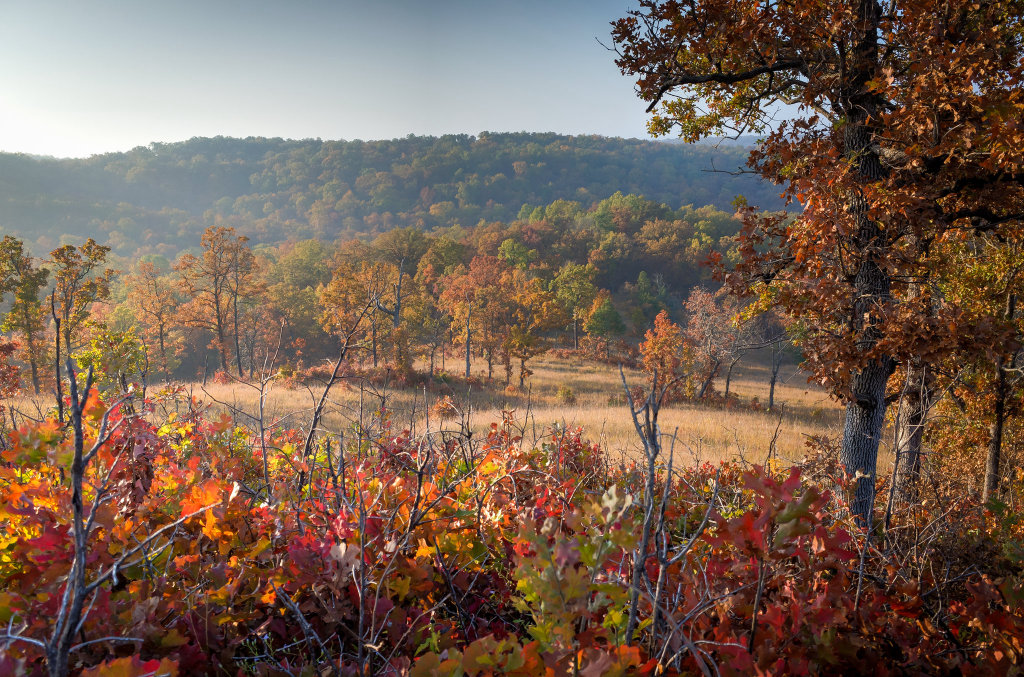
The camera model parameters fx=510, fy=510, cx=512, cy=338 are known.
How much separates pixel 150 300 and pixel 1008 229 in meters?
43.2

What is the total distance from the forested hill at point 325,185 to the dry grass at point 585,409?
91.6 metres

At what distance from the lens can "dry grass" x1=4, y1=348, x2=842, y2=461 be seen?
8.47m

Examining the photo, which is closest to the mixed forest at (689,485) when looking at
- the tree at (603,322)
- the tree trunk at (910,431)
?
the tree trunk at (910,431)

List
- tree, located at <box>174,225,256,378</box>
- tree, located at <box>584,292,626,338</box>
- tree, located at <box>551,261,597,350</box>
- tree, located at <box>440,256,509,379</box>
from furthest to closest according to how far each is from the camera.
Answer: tree, located at <box>551,261,597,350</box>, tree, located at <box>584,292,626,338</box>, tree, located at <box>440,256,509,379</box>, tree, located at <box>174,225,256,378</box>

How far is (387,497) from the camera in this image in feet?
6.57

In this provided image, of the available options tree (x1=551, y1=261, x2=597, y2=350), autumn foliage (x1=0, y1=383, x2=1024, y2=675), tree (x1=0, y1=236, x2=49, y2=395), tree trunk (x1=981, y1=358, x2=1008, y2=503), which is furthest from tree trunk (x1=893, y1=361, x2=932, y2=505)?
tree (x1=551, y1=261, x2=597, y2=350)

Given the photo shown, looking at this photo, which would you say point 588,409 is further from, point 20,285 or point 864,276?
point 20,285

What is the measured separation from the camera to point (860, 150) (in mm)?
5863

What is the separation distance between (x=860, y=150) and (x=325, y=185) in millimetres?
149435

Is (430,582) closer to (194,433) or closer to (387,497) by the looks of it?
(387,497)

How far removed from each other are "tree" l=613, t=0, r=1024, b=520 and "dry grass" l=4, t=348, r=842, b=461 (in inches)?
69.6

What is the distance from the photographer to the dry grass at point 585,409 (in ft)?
27.8

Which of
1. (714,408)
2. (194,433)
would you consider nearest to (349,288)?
(714,408)

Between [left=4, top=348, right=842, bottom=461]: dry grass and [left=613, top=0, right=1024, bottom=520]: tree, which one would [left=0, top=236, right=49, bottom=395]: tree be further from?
[left=613, top=0, right=1024, bottom=520]: tree
